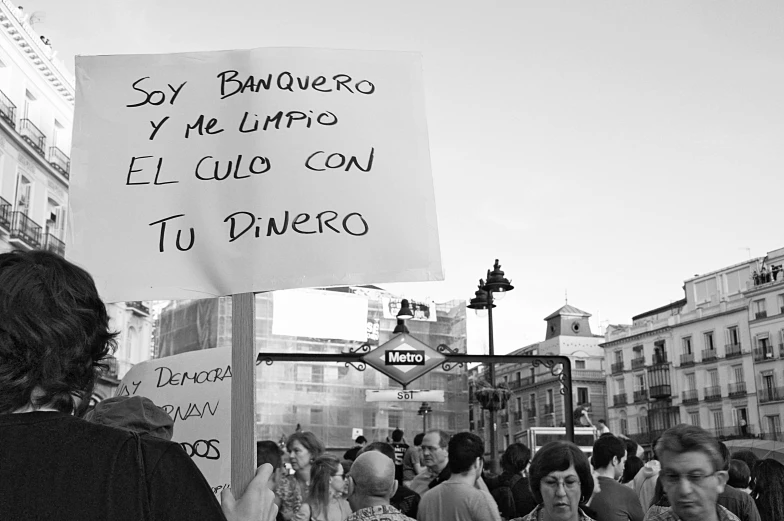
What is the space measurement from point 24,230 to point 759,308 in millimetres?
44975

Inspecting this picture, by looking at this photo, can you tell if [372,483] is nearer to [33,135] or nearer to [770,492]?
[770,492]

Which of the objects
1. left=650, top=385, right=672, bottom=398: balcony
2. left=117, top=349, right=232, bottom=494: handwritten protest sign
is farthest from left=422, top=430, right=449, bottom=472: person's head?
left=650, top=385, right=672, bottom=398: balcony

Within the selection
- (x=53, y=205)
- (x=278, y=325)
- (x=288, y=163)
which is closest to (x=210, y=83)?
(x=288, y=163)

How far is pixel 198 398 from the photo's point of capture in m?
3.06

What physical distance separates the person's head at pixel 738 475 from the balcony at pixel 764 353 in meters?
52.3

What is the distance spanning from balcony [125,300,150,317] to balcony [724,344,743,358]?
37257 mm

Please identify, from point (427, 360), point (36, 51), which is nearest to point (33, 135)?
point (36, 51)

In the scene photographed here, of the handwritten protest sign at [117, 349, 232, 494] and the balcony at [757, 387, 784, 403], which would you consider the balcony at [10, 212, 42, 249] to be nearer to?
the handwritten protest sign at [117, 349, 232, 494]

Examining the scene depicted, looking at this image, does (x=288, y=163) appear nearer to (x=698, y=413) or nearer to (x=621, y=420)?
(x=698, y=413)

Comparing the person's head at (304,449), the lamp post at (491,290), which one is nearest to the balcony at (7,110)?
the lamp post at (491,290)

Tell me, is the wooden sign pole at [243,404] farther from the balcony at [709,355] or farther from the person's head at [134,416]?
the balcony at [709,355]

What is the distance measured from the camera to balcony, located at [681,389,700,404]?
5850 centimetres

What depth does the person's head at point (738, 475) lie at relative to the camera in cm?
516

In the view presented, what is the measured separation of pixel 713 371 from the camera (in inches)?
2276
